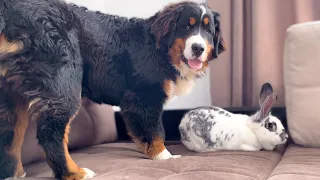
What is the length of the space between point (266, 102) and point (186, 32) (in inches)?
18.8

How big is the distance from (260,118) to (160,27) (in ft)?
2.05

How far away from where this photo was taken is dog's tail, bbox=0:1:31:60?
139 centimetres

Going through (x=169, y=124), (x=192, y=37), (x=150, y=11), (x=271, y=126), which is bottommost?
(x=169, y=124)

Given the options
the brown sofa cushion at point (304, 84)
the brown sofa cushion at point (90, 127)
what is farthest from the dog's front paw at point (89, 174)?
the brown sofa cushion at point (304, 84)

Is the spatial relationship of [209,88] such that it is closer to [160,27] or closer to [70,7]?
[160,27]

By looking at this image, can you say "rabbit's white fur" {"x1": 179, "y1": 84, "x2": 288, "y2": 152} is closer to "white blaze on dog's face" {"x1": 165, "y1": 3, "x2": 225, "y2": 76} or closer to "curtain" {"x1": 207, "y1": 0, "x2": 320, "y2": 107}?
"white blaze on dog's face" {"x1": 165, "y1": 3, "x2": 225, "y2": 76}

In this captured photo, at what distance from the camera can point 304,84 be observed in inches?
74.2

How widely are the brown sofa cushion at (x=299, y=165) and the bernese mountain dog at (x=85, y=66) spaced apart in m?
0.49

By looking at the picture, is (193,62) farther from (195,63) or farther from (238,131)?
(238,131)

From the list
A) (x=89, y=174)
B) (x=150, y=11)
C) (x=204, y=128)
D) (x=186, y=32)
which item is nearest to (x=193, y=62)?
(x=186, y=32)

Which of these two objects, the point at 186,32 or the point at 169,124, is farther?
the point at 169,124

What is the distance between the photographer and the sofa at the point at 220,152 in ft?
4.66

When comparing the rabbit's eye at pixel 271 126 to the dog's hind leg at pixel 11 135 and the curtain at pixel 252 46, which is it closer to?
the curtain at pixel 252 46

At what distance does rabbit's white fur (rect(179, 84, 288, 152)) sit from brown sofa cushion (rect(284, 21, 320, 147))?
0.08 m
